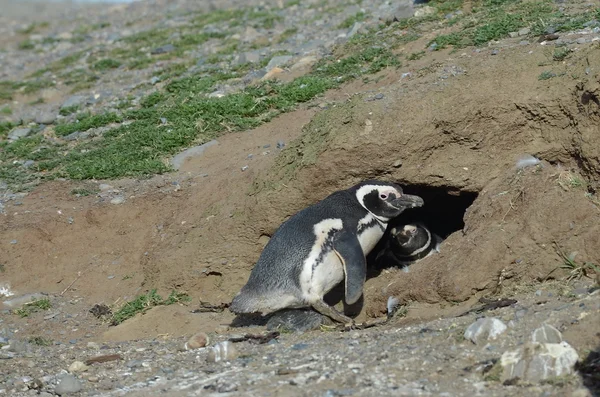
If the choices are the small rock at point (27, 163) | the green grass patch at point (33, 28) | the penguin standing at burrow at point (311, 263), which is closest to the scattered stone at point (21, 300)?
the penguin standing at burrow at point (311, 263)

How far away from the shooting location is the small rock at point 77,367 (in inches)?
229

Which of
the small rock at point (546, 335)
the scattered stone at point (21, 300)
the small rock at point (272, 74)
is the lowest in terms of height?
the scattered stone at point (21, 300)

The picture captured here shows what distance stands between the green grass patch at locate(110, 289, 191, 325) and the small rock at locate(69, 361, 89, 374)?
125 centimetres

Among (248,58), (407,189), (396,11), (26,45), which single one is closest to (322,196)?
(407,189)

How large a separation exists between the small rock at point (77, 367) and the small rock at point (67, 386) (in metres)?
0.29

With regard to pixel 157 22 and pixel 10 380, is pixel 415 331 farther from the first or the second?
pixel 157 22

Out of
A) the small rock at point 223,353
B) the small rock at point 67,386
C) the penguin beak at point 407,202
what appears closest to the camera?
the small rock at point 67,386

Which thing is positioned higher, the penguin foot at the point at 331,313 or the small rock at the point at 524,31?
the small rock at the point at 524,31

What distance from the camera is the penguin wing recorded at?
21.0 feet

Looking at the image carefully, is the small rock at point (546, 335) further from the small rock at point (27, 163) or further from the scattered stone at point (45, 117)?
the scattered stone at point (45, 117)

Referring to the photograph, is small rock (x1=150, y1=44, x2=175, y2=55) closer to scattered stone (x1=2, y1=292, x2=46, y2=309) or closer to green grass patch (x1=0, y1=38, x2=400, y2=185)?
green grass patch (x1=0, y1=38, x2=400, y2=185)

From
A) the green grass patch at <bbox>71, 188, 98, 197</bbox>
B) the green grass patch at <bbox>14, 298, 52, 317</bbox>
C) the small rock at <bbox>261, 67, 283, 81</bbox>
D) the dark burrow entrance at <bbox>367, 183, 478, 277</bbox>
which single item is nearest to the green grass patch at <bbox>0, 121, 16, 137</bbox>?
the green grass patch at <bbox>71, 188, 98, 197</bbox>

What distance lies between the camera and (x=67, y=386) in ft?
17.8

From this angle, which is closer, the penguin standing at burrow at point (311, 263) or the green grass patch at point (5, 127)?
the penguin standing at burrow at point (311, 263)
